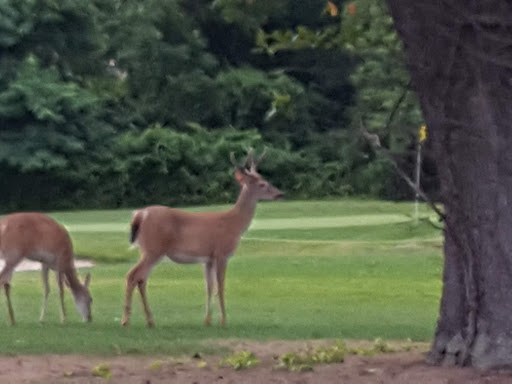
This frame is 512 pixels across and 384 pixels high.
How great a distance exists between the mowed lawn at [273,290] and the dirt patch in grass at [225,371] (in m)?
0.54

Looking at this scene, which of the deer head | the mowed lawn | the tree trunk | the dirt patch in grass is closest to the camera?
the tree trunk

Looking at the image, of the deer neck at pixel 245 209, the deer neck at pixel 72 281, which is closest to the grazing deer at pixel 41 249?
the deer neck at pixel 72 281

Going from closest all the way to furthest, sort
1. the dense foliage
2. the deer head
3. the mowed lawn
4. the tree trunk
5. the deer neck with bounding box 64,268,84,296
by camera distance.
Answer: the tree trunk < the mowed lawn < the deer neck with bounding box 64,268,84,296 < the deer head < the dense foliage

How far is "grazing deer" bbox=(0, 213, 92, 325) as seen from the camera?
14344 millimetres

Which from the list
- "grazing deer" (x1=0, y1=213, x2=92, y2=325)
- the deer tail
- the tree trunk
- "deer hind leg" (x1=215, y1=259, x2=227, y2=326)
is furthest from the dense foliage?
the tree trunk

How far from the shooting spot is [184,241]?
14.0 meters

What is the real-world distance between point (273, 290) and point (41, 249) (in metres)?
4.53

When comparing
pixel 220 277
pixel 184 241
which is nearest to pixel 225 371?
pixel 220 277

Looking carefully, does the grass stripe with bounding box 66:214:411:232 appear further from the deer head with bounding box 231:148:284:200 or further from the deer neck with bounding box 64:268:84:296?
the deer neck with bounding box 64:268:84:296

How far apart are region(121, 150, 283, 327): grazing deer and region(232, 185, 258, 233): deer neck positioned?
13mm

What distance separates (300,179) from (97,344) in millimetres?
29915

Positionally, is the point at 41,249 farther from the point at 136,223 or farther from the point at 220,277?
the point at 220,277

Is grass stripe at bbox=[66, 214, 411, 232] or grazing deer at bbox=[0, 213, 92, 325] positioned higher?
grazing deer at bbox=[0, 213, 92, 325]

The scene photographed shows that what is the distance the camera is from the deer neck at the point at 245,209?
48.1ft
